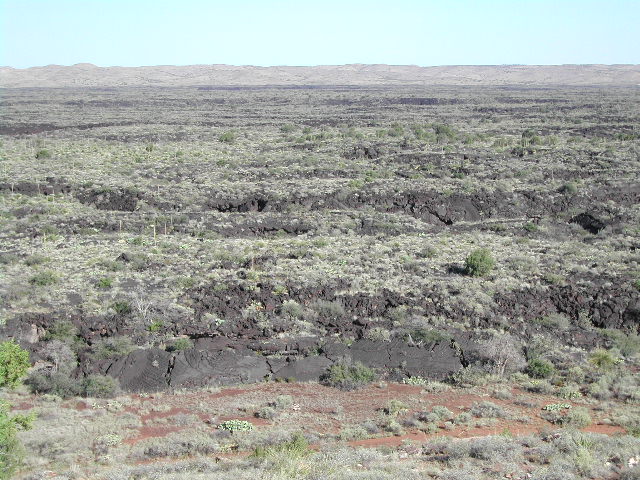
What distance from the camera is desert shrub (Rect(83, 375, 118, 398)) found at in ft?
45.1

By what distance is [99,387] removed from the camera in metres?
13.8

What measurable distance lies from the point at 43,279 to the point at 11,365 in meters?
7.46

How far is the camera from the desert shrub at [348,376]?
1450 cm

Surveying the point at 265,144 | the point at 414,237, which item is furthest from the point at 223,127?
the point at 414,237

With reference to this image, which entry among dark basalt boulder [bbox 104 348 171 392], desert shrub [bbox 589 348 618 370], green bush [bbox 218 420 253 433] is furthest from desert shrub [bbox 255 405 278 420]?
desert shrub [bbox 589 348 618 370]

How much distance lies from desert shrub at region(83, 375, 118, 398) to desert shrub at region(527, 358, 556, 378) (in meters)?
9.22

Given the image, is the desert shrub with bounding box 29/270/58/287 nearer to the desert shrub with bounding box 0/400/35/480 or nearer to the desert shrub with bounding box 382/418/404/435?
the desert shrub with bounding box 0/400/35/480

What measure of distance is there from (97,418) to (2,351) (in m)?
2.28

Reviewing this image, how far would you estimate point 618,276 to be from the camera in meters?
21.0

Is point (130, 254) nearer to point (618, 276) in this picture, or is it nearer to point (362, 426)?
point (362, 426)

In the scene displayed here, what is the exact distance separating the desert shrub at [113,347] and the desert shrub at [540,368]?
30.5ft

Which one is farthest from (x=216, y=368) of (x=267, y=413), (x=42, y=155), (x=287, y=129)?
(x=287, y=129)

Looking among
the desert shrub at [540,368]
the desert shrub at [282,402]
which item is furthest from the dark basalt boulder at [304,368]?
the desert shrub at [540,368]

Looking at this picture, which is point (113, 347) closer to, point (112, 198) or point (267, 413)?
point (267, 413)
